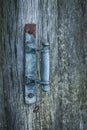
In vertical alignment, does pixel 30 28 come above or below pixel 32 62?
above

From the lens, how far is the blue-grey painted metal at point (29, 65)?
130cm

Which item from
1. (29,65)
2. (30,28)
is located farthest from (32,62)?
(30,28)

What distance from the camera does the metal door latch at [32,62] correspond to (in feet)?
4.27

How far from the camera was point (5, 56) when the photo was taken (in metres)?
1.31

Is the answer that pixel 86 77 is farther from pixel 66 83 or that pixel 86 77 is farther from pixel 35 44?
pixel 35 44

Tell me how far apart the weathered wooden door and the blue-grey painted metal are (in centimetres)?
2

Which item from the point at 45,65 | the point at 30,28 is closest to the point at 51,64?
the point at 45,65

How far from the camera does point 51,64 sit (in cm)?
137

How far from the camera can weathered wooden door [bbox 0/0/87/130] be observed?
1.31 metres

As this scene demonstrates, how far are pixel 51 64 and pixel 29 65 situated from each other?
11 centimetres

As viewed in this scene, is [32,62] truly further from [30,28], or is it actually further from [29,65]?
[30,28]

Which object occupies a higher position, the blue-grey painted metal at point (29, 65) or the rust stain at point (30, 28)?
the rust stain at point (30, 28)

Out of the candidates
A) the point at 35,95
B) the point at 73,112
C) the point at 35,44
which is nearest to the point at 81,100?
the point at 73,112

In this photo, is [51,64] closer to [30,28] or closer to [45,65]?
[45,65]
